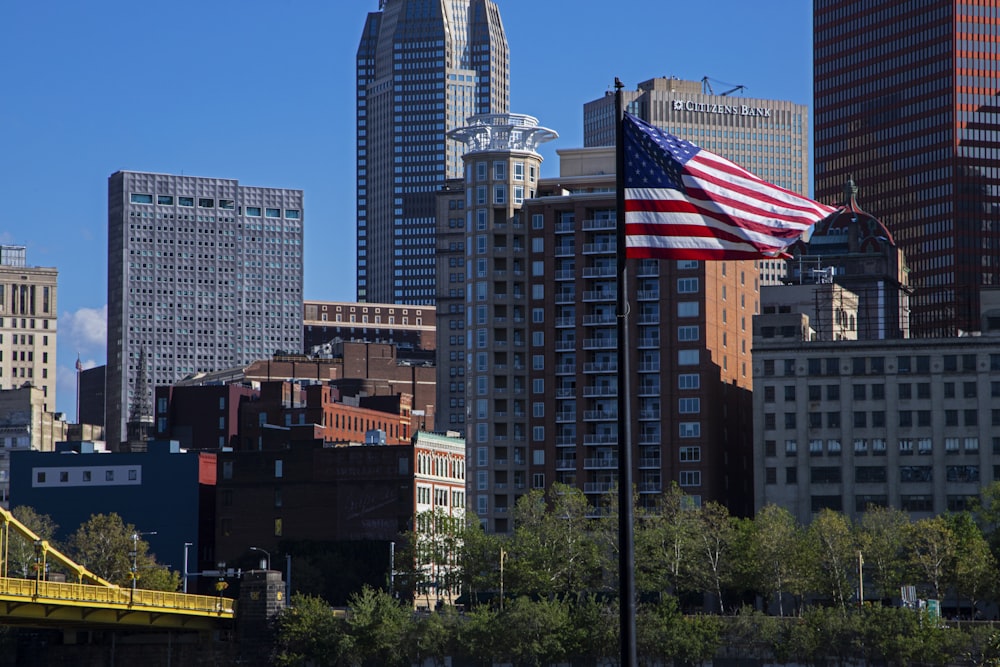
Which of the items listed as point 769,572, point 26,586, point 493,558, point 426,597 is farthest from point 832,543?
point 26,586

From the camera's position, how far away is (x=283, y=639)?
169375 mm

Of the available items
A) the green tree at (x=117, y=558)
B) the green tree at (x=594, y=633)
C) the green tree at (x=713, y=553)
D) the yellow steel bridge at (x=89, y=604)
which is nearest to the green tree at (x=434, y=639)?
the green tree at (x=594, y=633)

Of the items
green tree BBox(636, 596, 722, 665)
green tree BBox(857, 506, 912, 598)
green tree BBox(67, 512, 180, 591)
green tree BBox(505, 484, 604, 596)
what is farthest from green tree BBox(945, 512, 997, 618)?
green tree BBox(67, 512, 180, 591)

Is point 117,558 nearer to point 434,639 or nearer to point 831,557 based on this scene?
point 434,639

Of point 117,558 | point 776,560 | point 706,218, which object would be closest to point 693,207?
point 706,218

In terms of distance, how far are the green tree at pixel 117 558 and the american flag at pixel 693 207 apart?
→ 490ft

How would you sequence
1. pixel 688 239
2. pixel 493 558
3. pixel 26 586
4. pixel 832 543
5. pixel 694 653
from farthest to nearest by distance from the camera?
pixel 493 558 < pixel 832 543 < pixel 694 653 < pixel 26 586 < pixel 688 239

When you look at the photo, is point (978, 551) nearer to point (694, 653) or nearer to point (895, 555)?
point (895, 555)

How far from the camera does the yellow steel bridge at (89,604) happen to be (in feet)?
459

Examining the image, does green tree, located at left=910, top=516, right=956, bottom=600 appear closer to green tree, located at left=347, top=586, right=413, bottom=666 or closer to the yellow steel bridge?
green tree, located at left=347, top=586, right=413, bottom=666

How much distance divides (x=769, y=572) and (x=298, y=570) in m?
54.4

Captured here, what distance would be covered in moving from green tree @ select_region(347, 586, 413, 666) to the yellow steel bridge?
510 inches

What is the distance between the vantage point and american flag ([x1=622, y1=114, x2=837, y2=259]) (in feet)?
135

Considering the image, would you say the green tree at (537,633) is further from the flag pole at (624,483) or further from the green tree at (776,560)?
the flag pole at (624,483)
